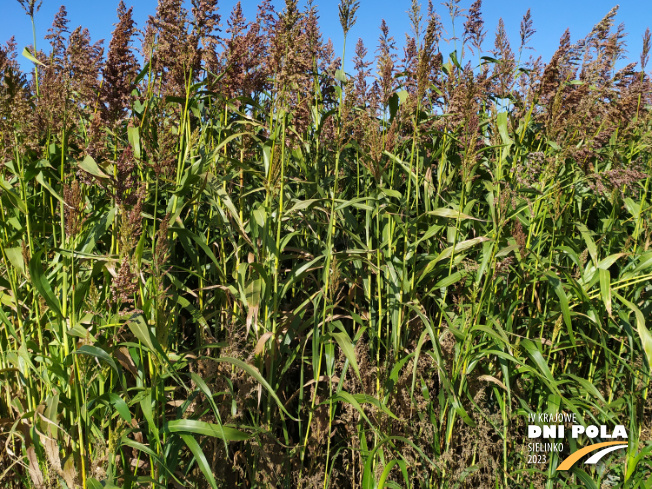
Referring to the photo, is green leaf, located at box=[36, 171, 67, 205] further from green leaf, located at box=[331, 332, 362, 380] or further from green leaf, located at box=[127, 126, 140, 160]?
green leaf, located at box=[331, 332, 362, 380]

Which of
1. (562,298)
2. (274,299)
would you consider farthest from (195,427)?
(562,298)

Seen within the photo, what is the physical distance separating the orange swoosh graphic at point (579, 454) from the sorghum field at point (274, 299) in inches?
2.5

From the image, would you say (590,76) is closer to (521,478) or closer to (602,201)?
(602,201)

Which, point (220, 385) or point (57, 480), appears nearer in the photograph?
point (57, 480)

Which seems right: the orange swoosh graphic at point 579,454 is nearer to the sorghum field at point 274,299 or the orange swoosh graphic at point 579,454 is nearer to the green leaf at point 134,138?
the sorghum field at point 274,299

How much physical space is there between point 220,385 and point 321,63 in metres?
2.49

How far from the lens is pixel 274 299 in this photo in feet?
6.83

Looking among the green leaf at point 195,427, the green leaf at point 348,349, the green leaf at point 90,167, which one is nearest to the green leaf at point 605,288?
the green leaf at point 348,349

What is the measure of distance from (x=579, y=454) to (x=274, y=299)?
5.28 feet

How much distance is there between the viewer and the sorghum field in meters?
1.84

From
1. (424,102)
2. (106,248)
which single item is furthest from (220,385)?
(424,102)

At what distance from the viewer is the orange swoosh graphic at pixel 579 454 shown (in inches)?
91.7

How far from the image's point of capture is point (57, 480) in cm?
174

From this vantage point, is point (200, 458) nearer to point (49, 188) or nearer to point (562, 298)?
point (49, 188)
